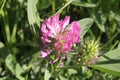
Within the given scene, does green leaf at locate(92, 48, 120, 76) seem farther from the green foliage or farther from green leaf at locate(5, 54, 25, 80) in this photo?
green leaf at locate(5, 54, 25, 80)

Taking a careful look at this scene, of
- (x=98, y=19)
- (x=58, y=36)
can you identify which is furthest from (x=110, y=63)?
(x=98, y=19)

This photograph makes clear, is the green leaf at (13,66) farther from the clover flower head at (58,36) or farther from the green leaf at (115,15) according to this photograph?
the green leaf at (115,15)

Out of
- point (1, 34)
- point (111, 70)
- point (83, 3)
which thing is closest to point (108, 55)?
point (111, 70)

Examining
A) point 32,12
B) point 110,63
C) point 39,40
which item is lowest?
point 110,63

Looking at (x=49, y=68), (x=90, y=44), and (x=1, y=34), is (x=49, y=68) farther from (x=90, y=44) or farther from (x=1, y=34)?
(x=1, y=34)

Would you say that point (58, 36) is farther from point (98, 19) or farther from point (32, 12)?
point (98, 19)

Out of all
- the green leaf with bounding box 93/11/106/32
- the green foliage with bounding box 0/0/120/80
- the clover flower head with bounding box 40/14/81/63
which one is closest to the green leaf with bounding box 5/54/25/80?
the green foliage with bounding box 0/0/120/80
